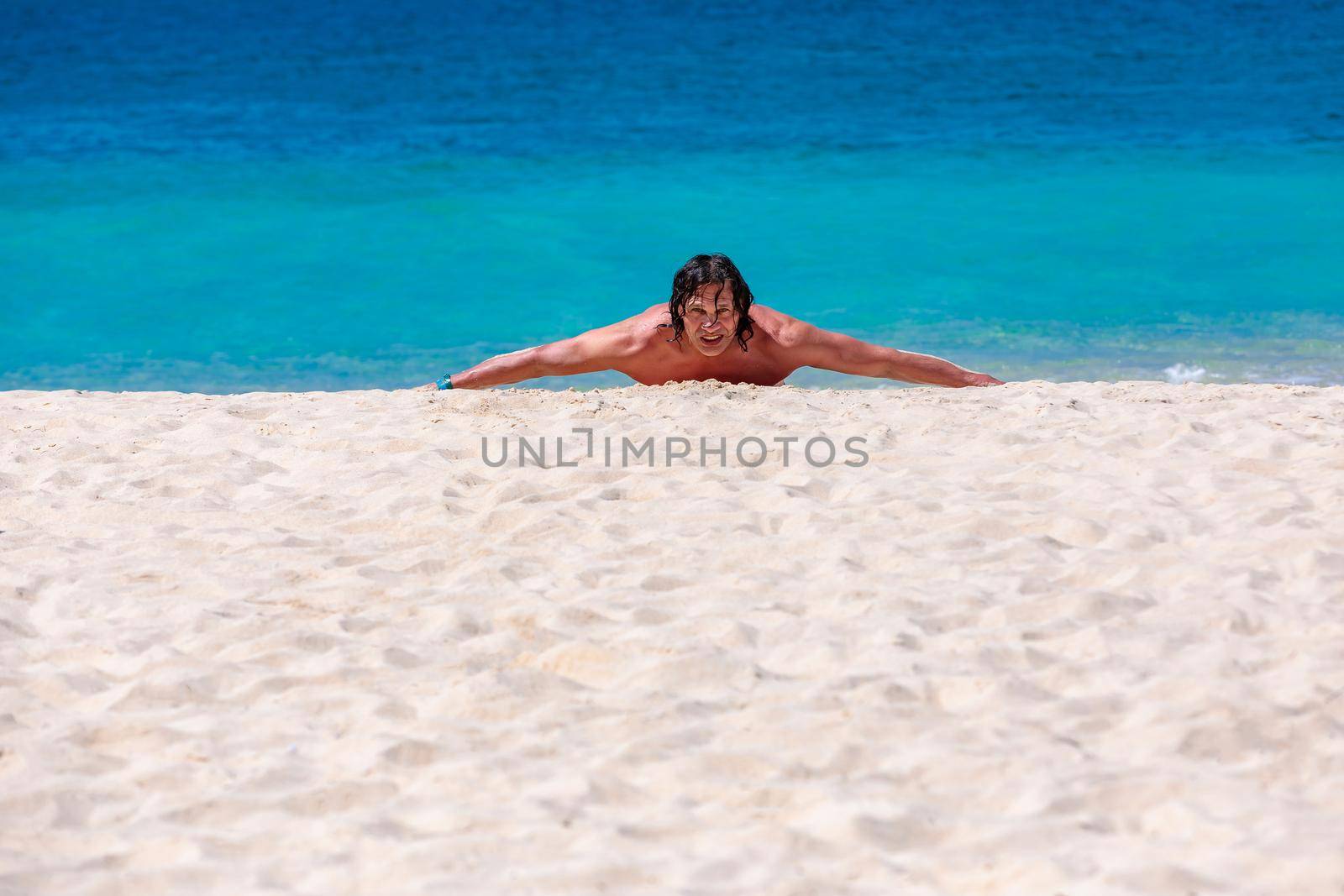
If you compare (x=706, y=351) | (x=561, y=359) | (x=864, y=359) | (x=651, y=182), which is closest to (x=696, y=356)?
(x=706, y=351)

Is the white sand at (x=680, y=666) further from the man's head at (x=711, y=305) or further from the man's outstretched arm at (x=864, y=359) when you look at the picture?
the man's outstretched arm at (x=864, y=359)

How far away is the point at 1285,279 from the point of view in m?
11.2

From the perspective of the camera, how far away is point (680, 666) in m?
2.74

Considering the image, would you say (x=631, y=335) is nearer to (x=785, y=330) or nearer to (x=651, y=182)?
(x=785, y=330)

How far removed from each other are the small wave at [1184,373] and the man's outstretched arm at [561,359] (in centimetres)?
450

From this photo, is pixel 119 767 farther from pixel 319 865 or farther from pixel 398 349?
pixel 398 349

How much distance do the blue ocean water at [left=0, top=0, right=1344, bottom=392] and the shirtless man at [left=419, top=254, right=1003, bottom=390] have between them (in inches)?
120

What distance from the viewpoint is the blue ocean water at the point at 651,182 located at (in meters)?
10.5

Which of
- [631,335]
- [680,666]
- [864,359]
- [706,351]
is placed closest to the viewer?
[680,666]

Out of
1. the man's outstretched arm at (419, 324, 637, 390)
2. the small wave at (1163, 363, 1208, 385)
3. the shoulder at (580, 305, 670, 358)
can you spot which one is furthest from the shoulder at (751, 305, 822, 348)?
the small wave at (1163, 363, 1208, 385)

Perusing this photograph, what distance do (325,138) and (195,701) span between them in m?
13.0

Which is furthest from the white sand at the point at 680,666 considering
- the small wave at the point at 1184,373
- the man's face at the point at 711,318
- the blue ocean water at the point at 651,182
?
the blue ocean water at the point at 651,182

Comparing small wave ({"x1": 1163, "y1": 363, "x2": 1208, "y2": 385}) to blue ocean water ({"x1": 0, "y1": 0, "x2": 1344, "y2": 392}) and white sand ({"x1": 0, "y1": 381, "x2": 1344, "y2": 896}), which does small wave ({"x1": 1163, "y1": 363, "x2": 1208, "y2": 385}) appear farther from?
white sand ({"x1": 0, "y1": 381, "x2": 1344, "y2": 896})

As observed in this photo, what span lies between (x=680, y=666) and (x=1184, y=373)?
680 centimetres
